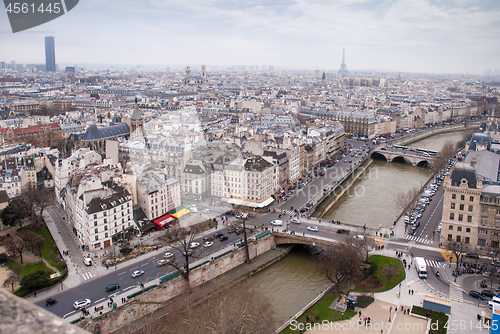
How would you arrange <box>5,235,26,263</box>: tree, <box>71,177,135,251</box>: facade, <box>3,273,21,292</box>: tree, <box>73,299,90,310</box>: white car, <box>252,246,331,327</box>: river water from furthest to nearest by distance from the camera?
<box>71,177,135,251</box>: facade, <box>5,235,26,263</box>: tree, <box>252,246,331,327</box>: river water, <box>3,273,21,292</box>: tree, <box>73,299,90,310</box>: white car

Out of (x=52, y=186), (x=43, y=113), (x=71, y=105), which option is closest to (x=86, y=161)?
(x=52, y=186)

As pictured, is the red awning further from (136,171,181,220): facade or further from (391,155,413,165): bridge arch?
(391,155,413,165): bridge arch

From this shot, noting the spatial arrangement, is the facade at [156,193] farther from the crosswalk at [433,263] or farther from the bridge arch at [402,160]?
the bridge arch at [402,160]

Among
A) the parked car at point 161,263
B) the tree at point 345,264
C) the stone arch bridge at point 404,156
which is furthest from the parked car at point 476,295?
the stone arch bridge at point 404,156

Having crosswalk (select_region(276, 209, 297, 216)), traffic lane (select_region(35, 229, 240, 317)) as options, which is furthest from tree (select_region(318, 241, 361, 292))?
crosswalk (select_region(276, 209, 297, 216))

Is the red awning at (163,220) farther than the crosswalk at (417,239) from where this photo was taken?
Yes
